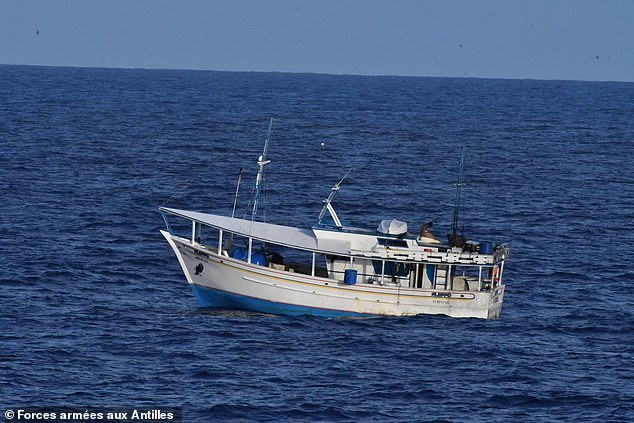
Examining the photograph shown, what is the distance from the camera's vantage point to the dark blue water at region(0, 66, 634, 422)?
1948 inches

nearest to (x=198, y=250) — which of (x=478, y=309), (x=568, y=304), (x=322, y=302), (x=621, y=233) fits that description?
(x=322, y=302)

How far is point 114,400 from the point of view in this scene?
1879 inches

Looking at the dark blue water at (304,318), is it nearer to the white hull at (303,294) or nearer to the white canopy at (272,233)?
the white hull at (303,294)

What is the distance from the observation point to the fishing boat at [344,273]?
6141cm

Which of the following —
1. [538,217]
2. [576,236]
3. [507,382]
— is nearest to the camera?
[507,382]

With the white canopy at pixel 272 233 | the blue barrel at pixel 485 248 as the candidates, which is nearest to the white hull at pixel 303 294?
the white canopy at pixel 272 233

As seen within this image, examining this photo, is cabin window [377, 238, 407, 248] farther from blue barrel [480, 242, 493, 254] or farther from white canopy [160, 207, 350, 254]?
blue barrel [480, 242, 493, 254]

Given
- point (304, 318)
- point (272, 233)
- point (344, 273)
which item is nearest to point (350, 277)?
point (344, 273)

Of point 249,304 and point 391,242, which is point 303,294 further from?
point 391,242

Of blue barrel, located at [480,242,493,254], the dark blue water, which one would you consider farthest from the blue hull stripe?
blue barrel, located at [480,242,493,254]

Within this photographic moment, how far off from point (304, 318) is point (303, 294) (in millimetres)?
1176

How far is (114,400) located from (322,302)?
16197 mm

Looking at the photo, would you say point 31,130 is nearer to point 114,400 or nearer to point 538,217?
point 538,217

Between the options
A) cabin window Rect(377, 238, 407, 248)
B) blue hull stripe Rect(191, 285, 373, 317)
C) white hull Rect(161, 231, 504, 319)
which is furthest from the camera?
cabin window Rect(377, 238, 407, 248)
